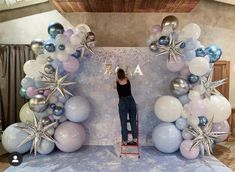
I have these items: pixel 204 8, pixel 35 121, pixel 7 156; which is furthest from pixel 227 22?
pixel 7 156

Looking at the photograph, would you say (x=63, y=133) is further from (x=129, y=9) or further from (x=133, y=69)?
(x=129, y=9)

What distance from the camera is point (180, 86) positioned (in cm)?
487

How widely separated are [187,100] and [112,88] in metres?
1.37

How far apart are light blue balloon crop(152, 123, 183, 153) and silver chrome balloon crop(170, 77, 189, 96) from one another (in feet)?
1.84

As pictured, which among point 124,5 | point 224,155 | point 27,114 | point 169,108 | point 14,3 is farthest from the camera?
point 14,3

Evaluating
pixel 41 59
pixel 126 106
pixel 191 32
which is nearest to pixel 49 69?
pixel 41 59

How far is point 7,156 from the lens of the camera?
543 cm

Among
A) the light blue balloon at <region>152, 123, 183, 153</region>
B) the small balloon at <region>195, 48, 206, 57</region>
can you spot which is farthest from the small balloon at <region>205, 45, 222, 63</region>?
the light blue balloon at <region>152, 123, 183, 153</region>

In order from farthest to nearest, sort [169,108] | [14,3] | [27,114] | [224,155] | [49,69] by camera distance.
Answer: [14,3]
[224,155]
[27,114]
[49,69]
[169,108]

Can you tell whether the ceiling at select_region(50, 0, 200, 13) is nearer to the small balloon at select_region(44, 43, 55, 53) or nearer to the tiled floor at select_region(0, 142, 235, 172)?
the small balloon at select_region(44, 43, 55, 53)

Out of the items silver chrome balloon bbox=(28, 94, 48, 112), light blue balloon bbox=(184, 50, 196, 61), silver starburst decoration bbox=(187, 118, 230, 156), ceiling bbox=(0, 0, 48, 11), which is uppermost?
ceiling bbox=(0, 0, 48, 11)

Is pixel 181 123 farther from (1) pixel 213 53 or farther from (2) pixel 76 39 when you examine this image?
(2) pixel 76 39

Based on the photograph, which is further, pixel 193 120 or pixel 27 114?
pixel 27 114

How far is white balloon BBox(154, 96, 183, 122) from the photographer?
189 inches
